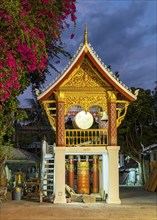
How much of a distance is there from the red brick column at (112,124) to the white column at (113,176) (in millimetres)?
275

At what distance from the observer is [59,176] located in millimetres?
16516

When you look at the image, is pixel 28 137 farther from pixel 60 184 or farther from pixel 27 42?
pixel 27 42

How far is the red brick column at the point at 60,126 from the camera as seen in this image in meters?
16.7

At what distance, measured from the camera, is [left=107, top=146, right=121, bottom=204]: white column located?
53.4 feet

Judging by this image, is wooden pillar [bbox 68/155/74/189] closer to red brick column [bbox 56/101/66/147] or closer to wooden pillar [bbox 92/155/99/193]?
wooden pillar [bbox 92/155/99/193]

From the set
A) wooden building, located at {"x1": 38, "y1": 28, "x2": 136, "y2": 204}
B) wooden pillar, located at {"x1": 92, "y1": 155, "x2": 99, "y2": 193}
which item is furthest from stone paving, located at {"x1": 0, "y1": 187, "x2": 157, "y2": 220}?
wooden pillar, located at {"x1": 92, "y1": 155, "x2": 99, "y2": 193}

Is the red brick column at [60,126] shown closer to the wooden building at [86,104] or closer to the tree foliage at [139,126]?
the wooden building at [86,104]

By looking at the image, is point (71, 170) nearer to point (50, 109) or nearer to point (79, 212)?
point (50, 109)

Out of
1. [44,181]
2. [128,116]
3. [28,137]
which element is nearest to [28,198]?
[44,181]

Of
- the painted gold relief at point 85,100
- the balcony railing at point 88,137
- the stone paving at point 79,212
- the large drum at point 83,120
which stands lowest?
the stone paving at point 79,212

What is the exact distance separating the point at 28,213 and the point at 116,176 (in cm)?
461

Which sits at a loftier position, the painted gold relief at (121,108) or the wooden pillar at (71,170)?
the painted gold relief at (121,108)

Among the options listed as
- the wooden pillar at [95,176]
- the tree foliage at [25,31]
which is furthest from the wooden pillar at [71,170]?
the tree foliage at [25,31]

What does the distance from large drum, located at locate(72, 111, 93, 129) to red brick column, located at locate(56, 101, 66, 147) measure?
86 centimetres
